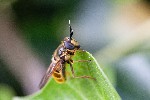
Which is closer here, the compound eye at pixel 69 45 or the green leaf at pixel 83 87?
the green leaf at pixel 83 87

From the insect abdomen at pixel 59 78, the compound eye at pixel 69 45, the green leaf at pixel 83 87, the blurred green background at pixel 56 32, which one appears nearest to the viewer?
the green leaf at pixel 83 87

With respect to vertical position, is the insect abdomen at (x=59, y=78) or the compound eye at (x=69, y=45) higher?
the compound eye at (x=69, y=45)

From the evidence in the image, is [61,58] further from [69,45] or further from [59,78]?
[59,78]

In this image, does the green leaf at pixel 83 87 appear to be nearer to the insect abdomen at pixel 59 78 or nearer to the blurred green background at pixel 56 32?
the insect abdomen at pixel 59 78

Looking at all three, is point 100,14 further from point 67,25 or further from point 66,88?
point 66,88

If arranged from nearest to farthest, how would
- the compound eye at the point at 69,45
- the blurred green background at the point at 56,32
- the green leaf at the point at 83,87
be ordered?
the green leaf at the point at 83,87 < the compound eye at the point at 69,45 < the blurred green background at the point at 56,32

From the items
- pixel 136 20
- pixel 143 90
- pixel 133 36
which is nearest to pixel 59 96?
pixel 143 90

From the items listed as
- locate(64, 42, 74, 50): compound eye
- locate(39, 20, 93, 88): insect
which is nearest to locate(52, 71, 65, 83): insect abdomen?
locate(39, 20, 93, 88): insect

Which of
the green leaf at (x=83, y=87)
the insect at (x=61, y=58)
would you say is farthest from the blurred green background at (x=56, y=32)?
the green leaf at (x=83, y=87)
